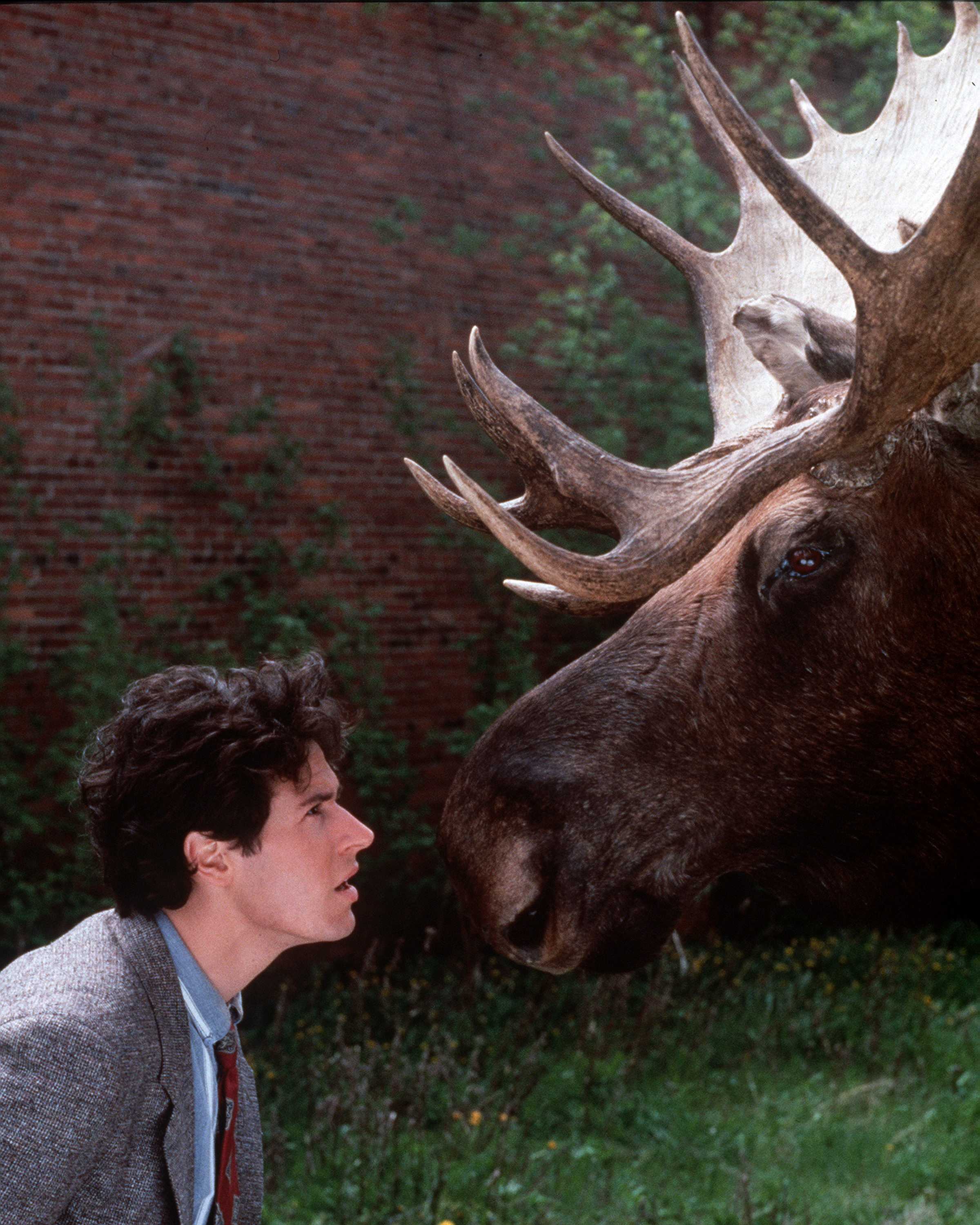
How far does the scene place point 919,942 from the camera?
22.2ft

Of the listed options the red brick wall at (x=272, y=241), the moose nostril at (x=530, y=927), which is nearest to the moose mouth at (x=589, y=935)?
the moose nostril at (x=530, y=927)

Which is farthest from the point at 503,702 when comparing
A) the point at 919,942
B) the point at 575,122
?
the point at 575,122

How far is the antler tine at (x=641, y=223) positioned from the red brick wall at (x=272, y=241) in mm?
4015

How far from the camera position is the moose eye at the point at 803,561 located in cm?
168

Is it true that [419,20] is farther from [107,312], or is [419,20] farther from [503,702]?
[503,702]

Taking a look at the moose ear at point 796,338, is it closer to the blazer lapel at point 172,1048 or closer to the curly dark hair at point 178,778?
the curly dark hair at point 178,778

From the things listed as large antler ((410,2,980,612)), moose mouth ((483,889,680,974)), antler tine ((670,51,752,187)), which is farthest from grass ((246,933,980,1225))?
antler tine ((670,51,752,187))

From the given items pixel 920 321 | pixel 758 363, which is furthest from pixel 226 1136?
pixel 758 363

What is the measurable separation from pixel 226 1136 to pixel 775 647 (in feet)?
3.37

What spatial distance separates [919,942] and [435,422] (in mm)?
4231

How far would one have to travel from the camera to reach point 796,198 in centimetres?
151

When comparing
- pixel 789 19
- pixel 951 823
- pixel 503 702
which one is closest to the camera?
pixel 951 823

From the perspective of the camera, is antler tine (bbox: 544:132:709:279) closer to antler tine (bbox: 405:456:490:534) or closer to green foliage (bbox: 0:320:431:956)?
antler tine (bbox: 405:456:490:534)

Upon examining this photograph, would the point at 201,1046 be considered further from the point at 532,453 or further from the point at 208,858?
the point at 532,453
